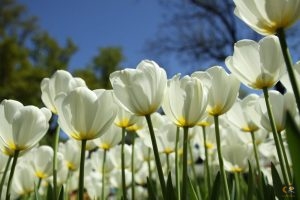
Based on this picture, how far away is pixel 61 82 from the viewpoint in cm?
119

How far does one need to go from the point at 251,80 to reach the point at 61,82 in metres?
0.55

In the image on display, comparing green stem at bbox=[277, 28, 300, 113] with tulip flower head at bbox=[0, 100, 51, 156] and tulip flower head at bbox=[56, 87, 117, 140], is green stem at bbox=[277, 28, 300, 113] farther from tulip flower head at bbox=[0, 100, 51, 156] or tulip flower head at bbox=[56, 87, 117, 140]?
tulip flower head at bbox=[0, 100, 51, 156]

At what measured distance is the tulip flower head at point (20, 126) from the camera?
104cm

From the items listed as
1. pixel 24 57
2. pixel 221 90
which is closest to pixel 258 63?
pixel 221 90

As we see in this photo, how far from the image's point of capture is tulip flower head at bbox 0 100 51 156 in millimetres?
1038

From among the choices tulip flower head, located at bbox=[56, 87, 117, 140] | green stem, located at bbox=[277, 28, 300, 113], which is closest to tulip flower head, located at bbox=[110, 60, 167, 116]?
tulip flower head, located at bbox=[56, 87, 117, 140]

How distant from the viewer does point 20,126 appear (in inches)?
41.1

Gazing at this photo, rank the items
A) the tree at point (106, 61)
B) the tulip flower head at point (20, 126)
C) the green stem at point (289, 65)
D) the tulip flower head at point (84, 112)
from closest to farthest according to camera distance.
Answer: the green stem at point (289, 65) < the tulip flower head at point (84, 112) < the tulip flower head at point (20, 126) < the tree at point (106, 61)

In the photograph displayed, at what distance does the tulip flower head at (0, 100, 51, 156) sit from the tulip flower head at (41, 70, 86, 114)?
0.14 m

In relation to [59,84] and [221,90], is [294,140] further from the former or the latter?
[59,84]

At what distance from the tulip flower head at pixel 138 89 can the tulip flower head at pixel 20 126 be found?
0.82ft

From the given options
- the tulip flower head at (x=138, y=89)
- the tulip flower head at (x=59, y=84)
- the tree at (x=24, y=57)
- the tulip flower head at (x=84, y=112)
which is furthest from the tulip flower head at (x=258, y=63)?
the tree at (x=24, y=57)

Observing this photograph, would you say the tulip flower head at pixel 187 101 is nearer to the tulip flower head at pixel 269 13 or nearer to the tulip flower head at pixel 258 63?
the tulip flower head at pixel 258 63

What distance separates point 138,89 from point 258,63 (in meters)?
0.30
